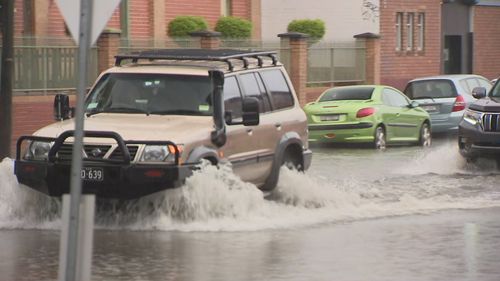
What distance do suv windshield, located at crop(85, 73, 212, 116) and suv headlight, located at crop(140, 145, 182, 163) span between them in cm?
122

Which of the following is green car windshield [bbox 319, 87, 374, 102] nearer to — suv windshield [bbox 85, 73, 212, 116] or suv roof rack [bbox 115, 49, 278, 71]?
suv roof rack [bbox 115, 49, 278, 71]

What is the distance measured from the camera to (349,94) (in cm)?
2755

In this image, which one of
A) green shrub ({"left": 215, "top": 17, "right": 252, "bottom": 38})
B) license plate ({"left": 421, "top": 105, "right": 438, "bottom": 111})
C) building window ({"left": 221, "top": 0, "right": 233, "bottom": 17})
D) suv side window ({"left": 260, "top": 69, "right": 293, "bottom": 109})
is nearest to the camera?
suv side window ({"left": 260, "top": 69, "right": 293, "bottom": 109})

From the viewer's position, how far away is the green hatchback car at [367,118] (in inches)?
1030

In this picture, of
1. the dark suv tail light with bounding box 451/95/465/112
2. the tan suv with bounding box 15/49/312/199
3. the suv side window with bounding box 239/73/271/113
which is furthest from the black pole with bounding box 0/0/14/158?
the dark suv tail light with bounding box 451/95/465/112

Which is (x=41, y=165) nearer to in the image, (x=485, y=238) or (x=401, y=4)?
(x=485, y=238)

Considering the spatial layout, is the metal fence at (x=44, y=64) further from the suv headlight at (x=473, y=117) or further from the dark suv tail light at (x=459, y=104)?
the suv headlight at (x=473, y=117)

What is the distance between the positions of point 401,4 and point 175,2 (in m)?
10.5

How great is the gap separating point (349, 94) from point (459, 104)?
340 cm

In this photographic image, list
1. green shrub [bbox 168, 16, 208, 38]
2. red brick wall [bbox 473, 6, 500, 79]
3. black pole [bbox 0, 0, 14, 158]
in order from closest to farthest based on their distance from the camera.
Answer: black pole [bbox 0, 0, 14, 158] → green shrub [bbox 168, 16, 208, 38] → red brick wall [bbox 473, 6, 500, 79]

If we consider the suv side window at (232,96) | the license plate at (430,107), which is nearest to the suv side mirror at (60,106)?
the suv side window at (232,96)

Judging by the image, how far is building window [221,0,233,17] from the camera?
38875 mm

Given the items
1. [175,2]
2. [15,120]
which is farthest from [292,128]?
[175,2]

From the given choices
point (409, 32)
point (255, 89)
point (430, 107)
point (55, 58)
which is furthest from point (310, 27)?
point (255, 89)
